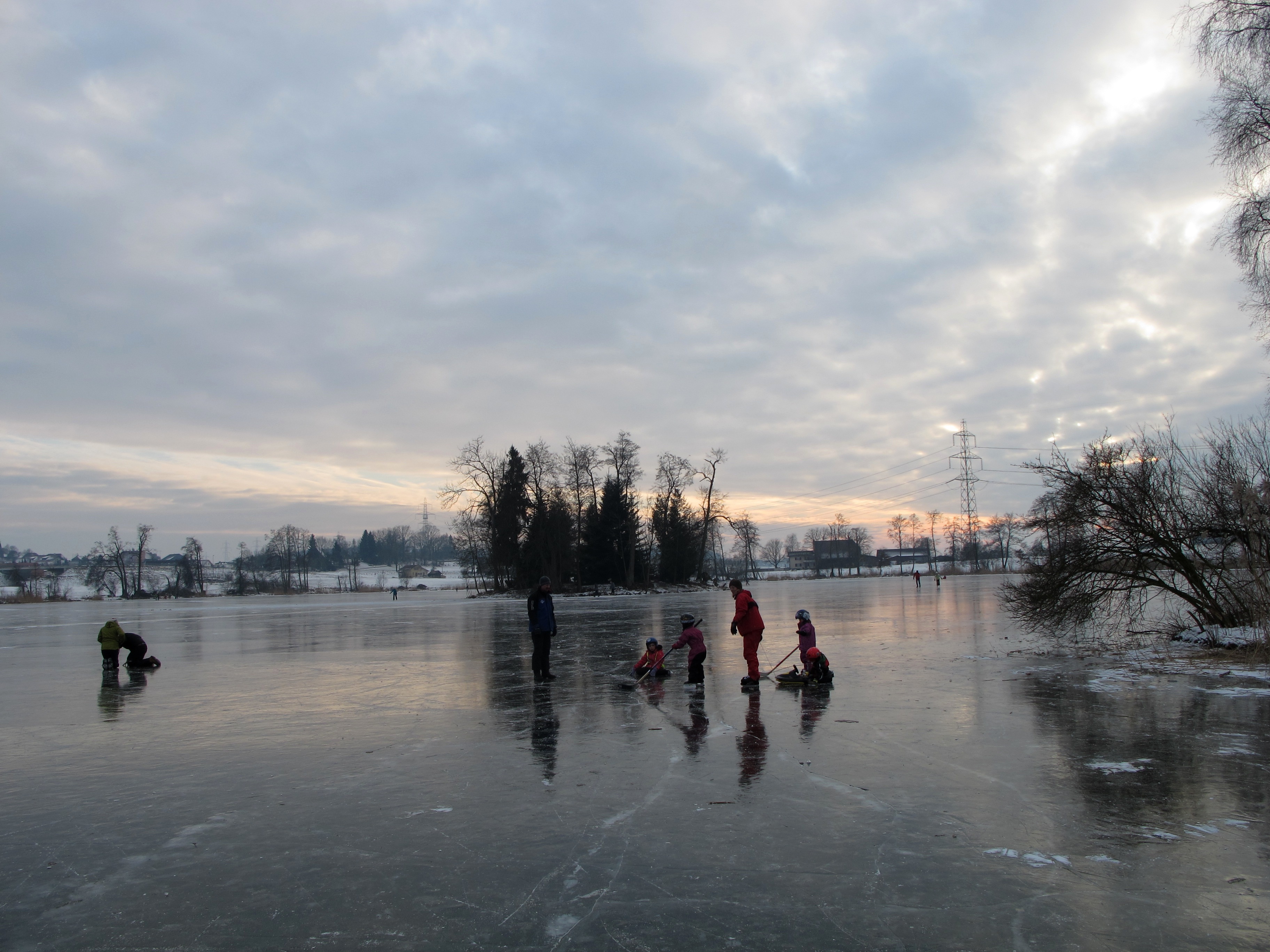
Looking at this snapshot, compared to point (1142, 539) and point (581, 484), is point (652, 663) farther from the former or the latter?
point (581, 484)

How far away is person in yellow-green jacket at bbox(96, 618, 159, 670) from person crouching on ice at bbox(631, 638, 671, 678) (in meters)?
10.6

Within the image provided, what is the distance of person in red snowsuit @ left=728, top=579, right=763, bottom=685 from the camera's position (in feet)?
41.1

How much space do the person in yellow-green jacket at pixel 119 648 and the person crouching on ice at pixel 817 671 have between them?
13.5m

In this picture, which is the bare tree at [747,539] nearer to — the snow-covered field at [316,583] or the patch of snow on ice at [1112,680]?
the snow-covered field at [316,583]

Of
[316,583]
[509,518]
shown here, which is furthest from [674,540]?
[316,583]

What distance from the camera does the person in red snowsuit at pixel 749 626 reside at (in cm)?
1253

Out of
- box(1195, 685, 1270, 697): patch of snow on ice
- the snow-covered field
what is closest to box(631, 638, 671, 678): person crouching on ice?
box(1195, 685, 1270, 697): patch of snow on ice

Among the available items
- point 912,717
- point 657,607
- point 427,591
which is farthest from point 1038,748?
point 427,591

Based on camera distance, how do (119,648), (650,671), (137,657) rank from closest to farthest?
1. (650,671)
2. (119,648)
3. (137,657)

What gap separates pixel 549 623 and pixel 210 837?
8.01 meters

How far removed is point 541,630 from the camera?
44.9 ft

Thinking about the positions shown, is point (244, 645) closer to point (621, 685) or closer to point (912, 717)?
point (621, 685)

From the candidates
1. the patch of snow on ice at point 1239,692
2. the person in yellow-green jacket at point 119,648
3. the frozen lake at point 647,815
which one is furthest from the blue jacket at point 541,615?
the patch of snow on ice at point 1239,692

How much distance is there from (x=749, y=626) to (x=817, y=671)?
1.28m
